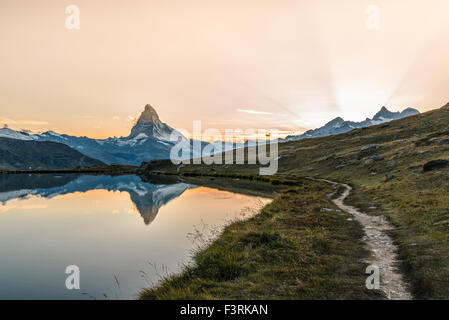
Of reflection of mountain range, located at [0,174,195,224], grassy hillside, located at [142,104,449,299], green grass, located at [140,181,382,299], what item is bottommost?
reflection of mountain range, located at [0,174,195,224]

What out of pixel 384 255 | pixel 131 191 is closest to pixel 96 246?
pixel 384 255

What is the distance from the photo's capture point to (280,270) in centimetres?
1255

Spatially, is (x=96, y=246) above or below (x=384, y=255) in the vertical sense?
below

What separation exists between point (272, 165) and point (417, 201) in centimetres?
10358

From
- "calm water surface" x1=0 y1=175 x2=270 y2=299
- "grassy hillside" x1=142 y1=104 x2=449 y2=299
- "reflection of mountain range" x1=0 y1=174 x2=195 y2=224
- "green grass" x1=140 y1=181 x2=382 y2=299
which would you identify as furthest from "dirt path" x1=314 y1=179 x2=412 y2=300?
"reflection of mountain range" x1=0 y1=174 x2=195 y2=224

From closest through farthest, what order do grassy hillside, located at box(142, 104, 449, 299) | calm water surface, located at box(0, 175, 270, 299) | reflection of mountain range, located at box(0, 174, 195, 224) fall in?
1. grassy hillside, located at box(142, 104, 449, 299)
2. calm water surface, located at box(0, 175, 270, 299)
3. reflection of mountain range, located at box(0, 174, 195, 224)

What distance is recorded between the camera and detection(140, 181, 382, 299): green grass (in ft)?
34.3

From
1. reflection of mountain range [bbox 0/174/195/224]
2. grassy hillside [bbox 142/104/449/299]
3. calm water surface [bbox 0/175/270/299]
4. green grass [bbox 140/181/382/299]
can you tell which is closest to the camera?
green grass [bbox 140/181/382/299]

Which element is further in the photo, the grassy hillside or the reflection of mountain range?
the reflection of mountain range

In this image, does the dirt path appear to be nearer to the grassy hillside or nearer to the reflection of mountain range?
the grassy hillside

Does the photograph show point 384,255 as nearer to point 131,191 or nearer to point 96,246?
point 96,246

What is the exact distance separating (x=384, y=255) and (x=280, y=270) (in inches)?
265

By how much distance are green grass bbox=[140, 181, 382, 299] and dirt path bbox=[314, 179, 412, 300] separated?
66 centimetres
